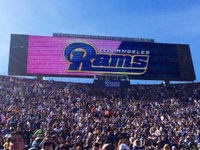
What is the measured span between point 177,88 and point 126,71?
703 cm

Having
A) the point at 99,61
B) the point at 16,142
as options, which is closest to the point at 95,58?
the point at 99,61

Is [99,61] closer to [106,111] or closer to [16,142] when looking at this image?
[106,111]

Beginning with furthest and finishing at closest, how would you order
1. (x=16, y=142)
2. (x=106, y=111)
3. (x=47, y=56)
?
1. (x=47, y=56)
2. (x=106, y=111)
3. (x=16, y=142)

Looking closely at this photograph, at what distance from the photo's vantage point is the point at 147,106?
31062 millimetres

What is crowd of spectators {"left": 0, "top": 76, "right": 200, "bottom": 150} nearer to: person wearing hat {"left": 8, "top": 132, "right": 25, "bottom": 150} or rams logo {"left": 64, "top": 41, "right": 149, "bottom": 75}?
rams logo {"left": 64, "top": 41, "right": 149, "bottom": 75}

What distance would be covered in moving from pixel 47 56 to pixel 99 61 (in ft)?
21.1

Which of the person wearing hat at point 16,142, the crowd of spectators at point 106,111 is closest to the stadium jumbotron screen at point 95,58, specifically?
the crowd of spectators at point 106,111

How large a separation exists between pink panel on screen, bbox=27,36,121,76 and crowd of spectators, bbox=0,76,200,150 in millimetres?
1555

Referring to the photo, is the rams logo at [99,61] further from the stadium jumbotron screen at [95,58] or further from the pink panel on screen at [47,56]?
the pink panel on screen at [47,56]

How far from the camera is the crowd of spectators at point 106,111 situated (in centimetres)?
1622

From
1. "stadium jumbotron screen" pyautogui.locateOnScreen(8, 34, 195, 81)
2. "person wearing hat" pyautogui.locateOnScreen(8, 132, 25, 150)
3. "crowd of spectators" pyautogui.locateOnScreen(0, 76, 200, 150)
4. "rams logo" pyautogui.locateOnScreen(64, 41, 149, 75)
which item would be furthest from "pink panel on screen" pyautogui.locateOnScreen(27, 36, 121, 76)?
"person wearing hat" pyautogui.locateOnScreen(8, 132, 25, 150)

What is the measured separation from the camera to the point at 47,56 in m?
37.9

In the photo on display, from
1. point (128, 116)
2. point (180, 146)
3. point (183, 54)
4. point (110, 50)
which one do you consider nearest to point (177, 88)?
point (183, 54)

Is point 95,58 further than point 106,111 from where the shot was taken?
Yes
